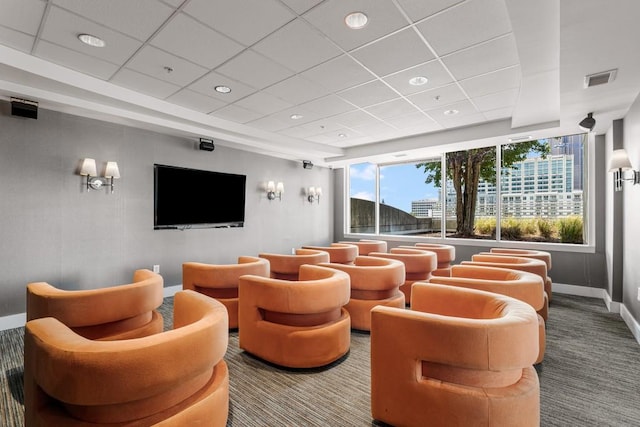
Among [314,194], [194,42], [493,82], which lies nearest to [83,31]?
[194,42]

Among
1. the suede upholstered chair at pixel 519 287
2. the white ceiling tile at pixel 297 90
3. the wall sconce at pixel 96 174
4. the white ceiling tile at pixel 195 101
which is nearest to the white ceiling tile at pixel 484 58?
the white ceiling tile at pixel 297 90

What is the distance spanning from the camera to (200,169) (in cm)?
563

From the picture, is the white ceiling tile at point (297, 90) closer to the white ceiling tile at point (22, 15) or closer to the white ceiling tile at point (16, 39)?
the white ceiling tile at point (22, 15)

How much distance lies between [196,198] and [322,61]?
346cm

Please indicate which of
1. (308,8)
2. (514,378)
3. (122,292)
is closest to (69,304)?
(122,292)

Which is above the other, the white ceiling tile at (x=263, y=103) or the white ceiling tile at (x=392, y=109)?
the white ceiling tile at (x=392, y=109)

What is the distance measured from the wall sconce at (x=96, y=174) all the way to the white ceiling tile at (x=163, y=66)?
166cm

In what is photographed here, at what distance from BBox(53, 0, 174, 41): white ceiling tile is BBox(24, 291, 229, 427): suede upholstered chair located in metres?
2.21

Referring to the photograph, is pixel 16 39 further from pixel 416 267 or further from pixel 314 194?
pixel 314 194

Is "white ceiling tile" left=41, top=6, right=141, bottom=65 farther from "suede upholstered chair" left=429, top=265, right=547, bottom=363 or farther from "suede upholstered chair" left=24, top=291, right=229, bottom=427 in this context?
"suede upholstered chair" left=429, top=265, right=547, bottom=363

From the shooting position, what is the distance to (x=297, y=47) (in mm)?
2908

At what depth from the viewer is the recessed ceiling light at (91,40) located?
269 centimetres

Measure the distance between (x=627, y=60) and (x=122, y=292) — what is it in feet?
15.2

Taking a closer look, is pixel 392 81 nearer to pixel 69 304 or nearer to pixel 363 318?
pixel 363 318
